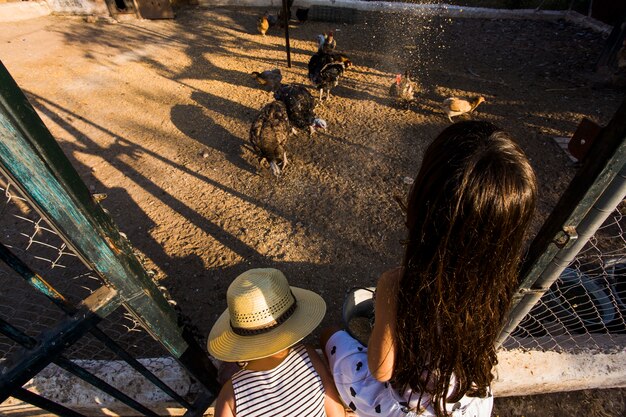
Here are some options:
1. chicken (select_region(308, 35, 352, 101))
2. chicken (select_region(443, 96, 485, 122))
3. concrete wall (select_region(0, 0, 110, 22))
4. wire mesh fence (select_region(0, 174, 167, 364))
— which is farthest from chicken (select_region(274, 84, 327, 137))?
concrete wall (select_region(0, 0, 110, 22))

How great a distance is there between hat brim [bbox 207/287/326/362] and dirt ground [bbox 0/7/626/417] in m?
1.29

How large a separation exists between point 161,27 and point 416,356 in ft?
37.7

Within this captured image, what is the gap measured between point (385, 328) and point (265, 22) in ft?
30.5

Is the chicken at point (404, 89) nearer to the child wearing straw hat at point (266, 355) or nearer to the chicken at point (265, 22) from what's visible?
the chicken at point (265, 22)

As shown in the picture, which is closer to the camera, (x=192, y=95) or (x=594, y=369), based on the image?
(x=594, y=369)

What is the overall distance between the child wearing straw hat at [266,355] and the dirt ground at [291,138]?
133 cm

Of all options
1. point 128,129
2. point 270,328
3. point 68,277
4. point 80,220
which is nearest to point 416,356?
point 270,328

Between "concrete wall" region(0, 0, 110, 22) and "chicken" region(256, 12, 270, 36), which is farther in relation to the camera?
"concrete wall" region(0, 0, 110, 22)

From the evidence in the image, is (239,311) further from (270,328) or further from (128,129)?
(128,129)

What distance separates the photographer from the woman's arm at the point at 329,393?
194cm

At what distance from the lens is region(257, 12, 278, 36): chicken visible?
8641mm

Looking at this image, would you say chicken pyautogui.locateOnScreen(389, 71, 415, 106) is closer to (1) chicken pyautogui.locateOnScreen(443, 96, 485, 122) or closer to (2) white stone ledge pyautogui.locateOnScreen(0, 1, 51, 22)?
(1) chicken pyautogui.locateOnScreen(443, 96, 485, 122)

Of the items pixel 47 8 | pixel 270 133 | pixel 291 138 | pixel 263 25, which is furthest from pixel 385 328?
pixel 47 8

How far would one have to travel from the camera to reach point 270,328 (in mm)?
1787
